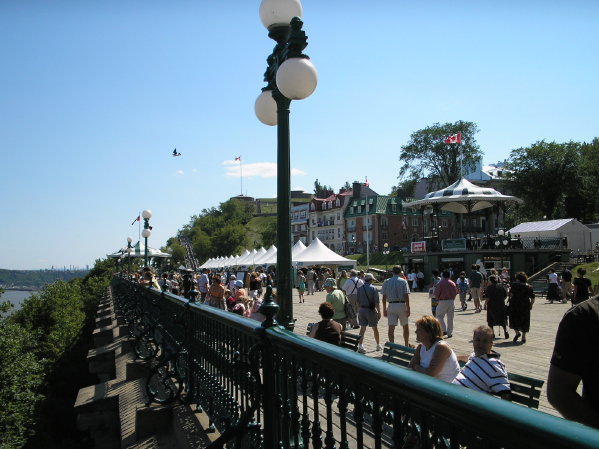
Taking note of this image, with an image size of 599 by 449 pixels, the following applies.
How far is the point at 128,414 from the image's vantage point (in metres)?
6.37

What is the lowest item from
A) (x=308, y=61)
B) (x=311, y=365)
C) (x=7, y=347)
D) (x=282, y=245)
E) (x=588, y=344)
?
(x=7, y=347)

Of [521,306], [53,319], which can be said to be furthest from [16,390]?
[521,306]

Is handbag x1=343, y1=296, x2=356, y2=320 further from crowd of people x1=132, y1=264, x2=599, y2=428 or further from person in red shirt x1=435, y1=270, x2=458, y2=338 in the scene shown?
person in red shirt x1=435, y1=270, x2=458, y2=338

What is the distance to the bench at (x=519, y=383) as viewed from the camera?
5043 mm

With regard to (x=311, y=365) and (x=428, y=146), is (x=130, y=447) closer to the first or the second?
(x=311, y=365)

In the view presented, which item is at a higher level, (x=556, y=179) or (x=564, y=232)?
(x=556, y=179)

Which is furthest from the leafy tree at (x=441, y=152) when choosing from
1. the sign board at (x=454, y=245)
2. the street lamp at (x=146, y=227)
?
the street lamp at (x=146, y=227)

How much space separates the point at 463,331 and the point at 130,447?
11.3m

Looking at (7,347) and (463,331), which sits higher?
(463,331)

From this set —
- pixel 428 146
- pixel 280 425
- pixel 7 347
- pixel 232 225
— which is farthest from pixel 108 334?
pixel 232 225

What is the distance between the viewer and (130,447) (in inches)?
206

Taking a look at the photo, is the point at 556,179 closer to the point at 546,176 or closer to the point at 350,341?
the point at 546,176

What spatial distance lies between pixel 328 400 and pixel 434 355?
366 centimetres

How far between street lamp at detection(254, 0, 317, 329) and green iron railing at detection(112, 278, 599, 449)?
2.22ft
